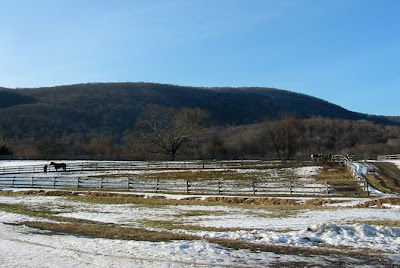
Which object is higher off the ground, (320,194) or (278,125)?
(278,125)

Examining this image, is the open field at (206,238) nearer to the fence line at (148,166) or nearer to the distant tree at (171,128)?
the fence line at (148,166)

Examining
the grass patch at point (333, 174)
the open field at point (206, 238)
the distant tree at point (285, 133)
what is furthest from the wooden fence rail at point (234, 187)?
the distant tree at point (285, 133)

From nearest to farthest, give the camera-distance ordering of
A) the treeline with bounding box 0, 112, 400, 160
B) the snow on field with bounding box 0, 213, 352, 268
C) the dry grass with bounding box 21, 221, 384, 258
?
the snow on field with bounding box 0, 213, 352, 268, the dry grass with bounding box 21, 221, 384, 258, the treeline with bounding box 0, 112, 400, 160

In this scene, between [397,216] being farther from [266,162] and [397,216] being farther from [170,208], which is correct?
[266,162]

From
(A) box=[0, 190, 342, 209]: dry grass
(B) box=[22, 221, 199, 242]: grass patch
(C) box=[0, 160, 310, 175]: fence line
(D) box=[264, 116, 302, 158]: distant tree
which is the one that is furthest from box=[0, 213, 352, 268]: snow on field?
(D) box=[264, 116, 302, 158]: distant tree

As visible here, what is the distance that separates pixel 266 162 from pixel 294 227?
45.9 m

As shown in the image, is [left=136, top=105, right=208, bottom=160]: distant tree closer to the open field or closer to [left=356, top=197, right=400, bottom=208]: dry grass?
[left=356, top=197, right=400, bottom=208]: dry grass

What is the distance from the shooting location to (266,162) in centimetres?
6006

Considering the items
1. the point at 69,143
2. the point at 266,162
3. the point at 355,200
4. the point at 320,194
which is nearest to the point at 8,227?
the point at 355,200

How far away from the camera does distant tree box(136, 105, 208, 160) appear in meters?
77.6

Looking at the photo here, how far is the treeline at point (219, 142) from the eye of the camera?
261 feet

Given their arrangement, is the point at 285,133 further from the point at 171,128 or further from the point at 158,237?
the point at 158,237

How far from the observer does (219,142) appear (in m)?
102

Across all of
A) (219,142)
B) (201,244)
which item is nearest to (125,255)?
(201,244)
